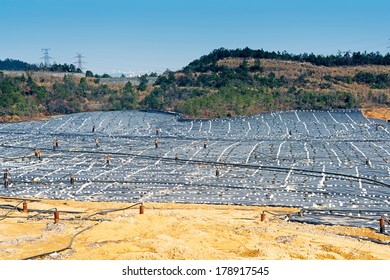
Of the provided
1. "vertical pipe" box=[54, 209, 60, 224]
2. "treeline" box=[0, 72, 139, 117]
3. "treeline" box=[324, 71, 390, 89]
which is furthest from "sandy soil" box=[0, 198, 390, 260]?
"treeline" box=[324, 71, 390, 89]

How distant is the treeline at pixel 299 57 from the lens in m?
50.0

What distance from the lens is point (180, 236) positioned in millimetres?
8805

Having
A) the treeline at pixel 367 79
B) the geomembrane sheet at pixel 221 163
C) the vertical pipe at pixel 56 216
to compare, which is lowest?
the vertical pipe at pixel 56 216

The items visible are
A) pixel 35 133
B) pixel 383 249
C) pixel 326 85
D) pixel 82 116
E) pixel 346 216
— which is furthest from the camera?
pixel 326 85

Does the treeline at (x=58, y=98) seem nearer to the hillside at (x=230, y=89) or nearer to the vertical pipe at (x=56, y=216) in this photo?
the hillside at (x=230, y=89)

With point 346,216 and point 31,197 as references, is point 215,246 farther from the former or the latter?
point 31,197

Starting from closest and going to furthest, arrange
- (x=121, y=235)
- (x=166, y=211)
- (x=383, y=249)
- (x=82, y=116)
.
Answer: (x=383, y=249)
(x=121, y=235)
(x=166, y=211)
(x=82, y=116)

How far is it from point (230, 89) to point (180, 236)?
22.5 metres

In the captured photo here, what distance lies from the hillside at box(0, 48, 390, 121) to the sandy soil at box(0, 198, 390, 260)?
55.5 feet

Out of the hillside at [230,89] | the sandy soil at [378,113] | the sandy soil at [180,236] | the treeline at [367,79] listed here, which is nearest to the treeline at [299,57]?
the hillside at [230,89]

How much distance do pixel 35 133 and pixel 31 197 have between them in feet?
33.0

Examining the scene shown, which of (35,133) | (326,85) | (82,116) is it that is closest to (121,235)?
(35,133)

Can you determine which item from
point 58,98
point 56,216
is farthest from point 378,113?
point 56,216

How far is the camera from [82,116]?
89.7 feet
